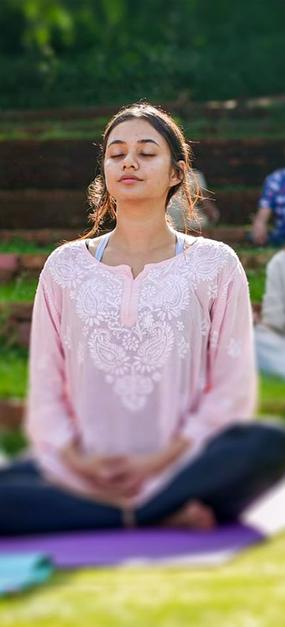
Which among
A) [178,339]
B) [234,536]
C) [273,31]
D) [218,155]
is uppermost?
[273,31]

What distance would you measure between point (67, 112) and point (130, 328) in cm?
602

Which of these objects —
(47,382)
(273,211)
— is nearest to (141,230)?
(47,382)

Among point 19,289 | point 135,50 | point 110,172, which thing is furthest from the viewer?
point 135,50

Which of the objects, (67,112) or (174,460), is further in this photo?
(67,112)

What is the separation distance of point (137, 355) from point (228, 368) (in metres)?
0.07

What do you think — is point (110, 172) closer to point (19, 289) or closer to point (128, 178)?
point (128, 178)

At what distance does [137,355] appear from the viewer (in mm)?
1131

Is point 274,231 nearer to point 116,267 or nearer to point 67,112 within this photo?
point 116,267

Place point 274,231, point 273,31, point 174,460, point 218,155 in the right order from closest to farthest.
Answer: point 174,460 < point 274,231 < point 218,155 < point 273,31

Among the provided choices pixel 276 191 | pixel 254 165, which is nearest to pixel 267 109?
pixel 254 165

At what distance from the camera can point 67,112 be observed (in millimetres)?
7082

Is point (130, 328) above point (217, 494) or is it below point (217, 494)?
above

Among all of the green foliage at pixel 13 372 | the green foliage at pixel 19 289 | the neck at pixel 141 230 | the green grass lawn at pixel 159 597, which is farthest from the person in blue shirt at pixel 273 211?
the green grass lawn at pixel 159 597

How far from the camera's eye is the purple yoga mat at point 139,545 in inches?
42.9
